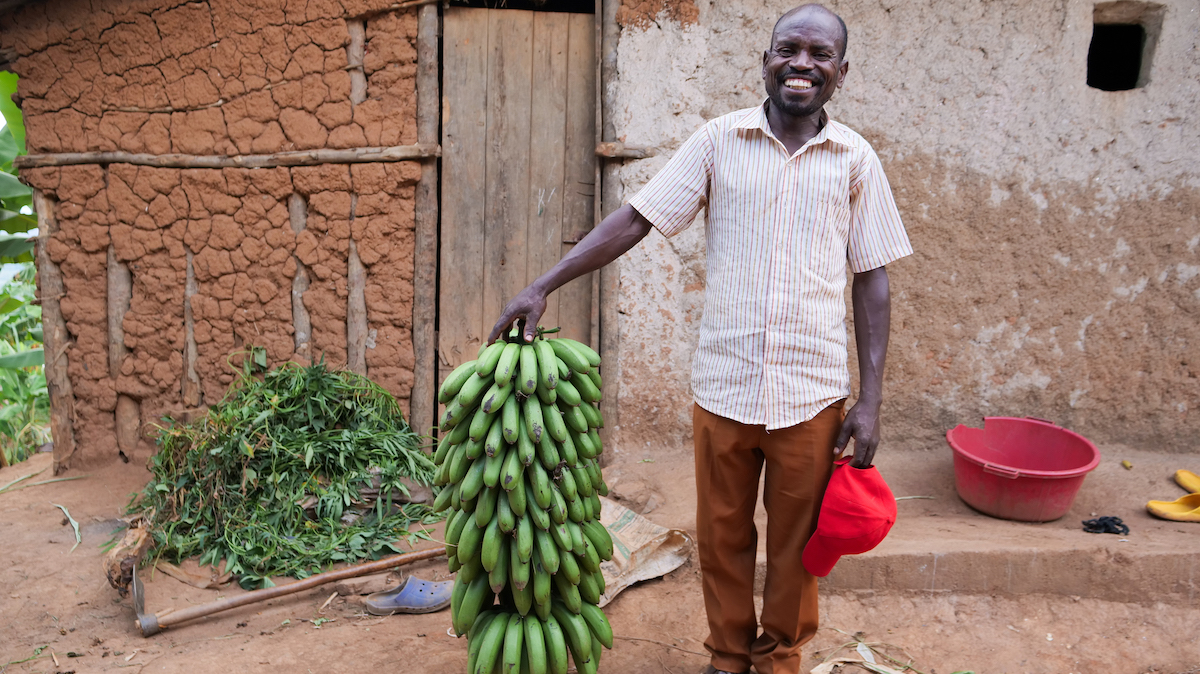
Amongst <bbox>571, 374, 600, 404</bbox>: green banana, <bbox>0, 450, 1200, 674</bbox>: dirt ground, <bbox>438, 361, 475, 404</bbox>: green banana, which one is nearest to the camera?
<bbox>438, 361, 475, 404</bbox>: green banana

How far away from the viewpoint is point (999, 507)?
12.7 feet

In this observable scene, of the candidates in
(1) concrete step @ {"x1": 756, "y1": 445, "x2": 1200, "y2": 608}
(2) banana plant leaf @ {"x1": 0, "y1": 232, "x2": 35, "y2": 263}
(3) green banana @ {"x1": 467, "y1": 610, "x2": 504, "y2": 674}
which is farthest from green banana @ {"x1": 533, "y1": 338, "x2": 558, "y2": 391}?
(2) banana plant leaf @ {"x1": 0, "y1": 232, "x2": 35, "y2": 263}

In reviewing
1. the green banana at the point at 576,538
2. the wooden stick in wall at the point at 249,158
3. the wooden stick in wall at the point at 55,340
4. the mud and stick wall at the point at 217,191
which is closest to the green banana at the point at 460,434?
the green banana at the point at 576,538

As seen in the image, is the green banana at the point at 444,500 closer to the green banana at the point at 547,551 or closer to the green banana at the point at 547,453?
the green banana at the point at 547,551

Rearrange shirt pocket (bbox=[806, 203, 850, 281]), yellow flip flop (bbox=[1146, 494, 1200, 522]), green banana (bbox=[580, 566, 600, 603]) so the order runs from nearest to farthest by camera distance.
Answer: shirt pocket (bbox=[806, 203, 850, 281])
green banana (bbox=[580, 566, 600, 603])
yellow flip flop (bbox=[1146, 494, 1200, 522])

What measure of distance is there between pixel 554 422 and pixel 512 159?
2677mm

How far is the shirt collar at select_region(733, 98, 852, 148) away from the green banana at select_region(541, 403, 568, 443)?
1.03 meters

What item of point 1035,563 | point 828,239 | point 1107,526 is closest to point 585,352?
point 828,239

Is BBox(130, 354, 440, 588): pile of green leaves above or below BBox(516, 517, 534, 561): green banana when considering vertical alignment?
below

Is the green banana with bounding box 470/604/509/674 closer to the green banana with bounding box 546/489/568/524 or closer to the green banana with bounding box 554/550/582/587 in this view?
the green banana with bounding box 554/550/582/587

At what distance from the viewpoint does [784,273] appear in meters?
2.33

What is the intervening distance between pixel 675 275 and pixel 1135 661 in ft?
8.96

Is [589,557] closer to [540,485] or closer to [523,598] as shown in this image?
[523,598]

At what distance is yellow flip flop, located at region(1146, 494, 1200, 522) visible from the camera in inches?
148
